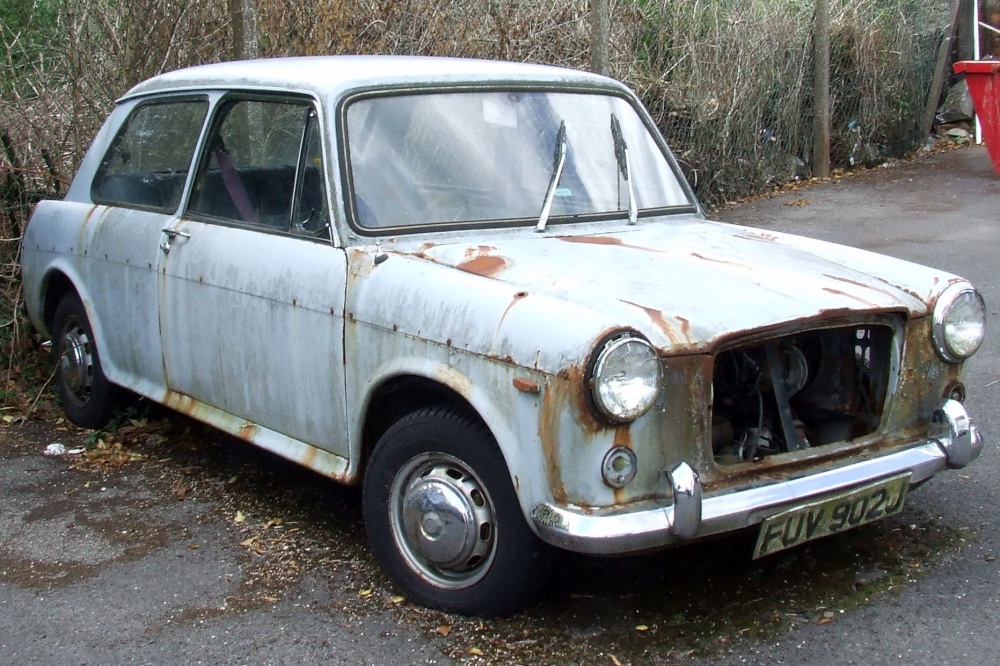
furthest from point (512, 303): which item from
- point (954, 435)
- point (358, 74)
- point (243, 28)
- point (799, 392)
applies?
point (243, 28)

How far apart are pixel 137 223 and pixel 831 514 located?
3.13 metres

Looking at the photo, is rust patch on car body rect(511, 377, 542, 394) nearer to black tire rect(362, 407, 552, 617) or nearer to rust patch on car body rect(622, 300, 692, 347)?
black tire rect(362, 407, 552, 617)

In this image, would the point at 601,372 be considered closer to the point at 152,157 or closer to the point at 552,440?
the point at 552,440

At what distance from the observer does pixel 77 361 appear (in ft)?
18.3

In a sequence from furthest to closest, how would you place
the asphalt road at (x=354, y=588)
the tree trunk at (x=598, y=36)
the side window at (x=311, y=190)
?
the tree trunk at (x=598, y=36)
the side window at (x=311, y=190)
the asphalt road at (x=354, y=588)

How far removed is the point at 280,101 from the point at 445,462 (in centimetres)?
169

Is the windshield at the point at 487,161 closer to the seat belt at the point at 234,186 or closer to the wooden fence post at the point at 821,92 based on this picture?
the seat belt at the point at 234,186

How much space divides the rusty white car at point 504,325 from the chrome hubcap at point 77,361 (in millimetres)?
461

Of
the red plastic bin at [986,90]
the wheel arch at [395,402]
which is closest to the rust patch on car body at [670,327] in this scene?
the wheel arch at [395,402]

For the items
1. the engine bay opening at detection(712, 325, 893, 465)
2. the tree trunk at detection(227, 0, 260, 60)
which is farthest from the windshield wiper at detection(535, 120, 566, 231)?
the tree trunk at detection(227, 0, 260, 60)

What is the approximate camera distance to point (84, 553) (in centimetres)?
431

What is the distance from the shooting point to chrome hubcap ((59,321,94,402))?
219 inches

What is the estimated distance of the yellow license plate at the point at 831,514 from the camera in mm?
3326

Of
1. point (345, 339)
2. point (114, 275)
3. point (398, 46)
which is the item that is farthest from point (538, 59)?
point (345, 339)
